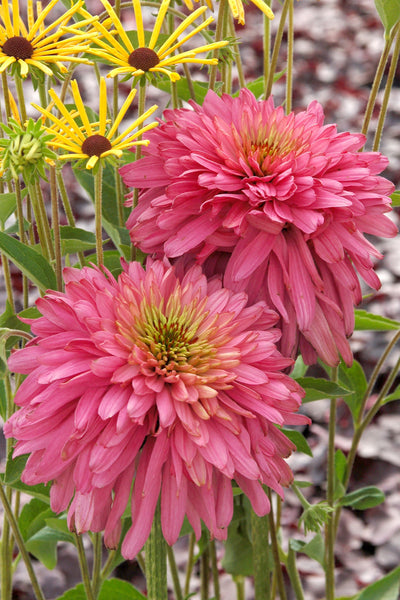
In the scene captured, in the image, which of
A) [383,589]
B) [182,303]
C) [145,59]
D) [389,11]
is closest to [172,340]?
[182,303]

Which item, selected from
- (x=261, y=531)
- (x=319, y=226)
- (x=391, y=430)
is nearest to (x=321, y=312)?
(x=319, y=226)

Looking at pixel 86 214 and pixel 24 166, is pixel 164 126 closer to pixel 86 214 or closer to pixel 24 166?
pixel 24 166

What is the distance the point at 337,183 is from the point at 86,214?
39.8 inches

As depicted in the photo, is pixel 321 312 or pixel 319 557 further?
pixel 319 557

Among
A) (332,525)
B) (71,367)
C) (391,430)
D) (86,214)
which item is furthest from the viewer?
(86,214)

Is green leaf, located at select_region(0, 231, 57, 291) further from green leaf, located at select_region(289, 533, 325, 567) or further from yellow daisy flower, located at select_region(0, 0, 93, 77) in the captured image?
green leaf, located at select_region(289, 533, 325, 567)

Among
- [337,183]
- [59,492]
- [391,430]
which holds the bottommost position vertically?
[391,430]

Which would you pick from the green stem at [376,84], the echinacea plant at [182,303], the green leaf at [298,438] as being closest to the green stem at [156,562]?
the echinacea plant at [182,303]

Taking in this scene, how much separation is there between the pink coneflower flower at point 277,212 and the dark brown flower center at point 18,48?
6 centimetres

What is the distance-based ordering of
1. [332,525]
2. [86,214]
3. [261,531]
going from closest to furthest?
1. [261,531]
2. [332,525]
3. [86,214]

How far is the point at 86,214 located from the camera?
1.26m

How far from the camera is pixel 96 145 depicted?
29 centimetres

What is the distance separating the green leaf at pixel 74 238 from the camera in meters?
0.38

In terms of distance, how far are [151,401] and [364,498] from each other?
31 cm
